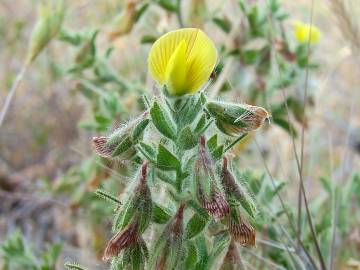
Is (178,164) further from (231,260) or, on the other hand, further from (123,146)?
(231,260)

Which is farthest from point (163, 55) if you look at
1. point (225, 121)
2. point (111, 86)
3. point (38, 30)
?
point (111, 86)

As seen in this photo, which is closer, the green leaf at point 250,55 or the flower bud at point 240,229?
the flower bud at point 240,229

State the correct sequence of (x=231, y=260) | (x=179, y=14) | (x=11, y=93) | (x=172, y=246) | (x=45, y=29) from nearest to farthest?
(x=172, y=246)
(x=231, y=260)
(x=11, y=93)
(x=45, y=29)
(x=179, y=14)

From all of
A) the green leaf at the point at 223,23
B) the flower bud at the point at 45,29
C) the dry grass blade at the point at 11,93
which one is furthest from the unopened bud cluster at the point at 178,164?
the green leaf at the point at 223,23

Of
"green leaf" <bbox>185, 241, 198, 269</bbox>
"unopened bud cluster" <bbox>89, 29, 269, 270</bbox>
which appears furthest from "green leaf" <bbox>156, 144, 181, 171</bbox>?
"green leaf" <bbox>185, 241, 198, 269</bbox>

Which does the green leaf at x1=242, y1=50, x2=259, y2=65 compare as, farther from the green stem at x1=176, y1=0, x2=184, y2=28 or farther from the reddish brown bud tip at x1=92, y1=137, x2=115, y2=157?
the reddish brown bud tip at x1=92, y1=137, x2=115, y2=157

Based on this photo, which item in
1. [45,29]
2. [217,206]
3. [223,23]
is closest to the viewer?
[217,206]

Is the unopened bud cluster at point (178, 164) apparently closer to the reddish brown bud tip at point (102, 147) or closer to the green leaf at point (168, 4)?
the reddish brown bud tip at point (102, 147)

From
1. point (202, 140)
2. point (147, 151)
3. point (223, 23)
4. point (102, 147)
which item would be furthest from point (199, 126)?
point (223, 23)
